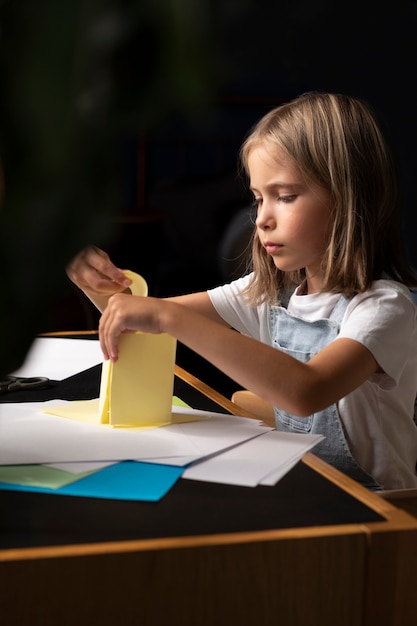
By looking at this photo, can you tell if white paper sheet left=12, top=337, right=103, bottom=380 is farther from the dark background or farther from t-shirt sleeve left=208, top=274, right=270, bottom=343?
the dark background

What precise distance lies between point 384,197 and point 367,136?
0.10m

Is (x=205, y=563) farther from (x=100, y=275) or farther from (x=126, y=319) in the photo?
(x=100, y=275)

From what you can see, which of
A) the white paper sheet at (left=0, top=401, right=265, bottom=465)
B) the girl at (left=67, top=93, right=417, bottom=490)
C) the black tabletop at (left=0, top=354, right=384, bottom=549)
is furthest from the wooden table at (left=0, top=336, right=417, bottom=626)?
the girl at (left=67, top=93, right=417, bottom=490)

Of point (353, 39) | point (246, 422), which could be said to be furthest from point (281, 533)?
point (353, 39)

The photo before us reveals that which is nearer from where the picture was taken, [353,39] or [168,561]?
[168,561]

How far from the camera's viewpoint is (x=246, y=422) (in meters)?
0.98

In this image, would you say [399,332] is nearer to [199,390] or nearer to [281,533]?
[199,390]

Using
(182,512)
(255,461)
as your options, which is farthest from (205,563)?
(255,461)

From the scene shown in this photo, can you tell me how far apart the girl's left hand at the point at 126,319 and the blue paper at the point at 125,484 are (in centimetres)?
20

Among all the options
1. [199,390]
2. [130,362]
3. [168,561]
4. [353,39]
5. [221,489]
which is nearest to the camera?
[168,561]

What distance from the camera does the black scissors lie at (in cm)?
112

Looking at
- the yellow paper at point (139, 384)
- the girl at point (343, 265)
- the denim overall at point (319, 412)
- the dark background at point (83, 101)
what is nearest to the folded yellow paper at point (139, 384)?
the yellow paper at point (139, 384)

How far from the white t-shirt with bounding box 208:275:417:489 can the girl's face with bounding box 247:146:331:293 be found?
0.10 meters

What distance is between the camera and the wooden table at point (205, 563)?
58 centimetres
